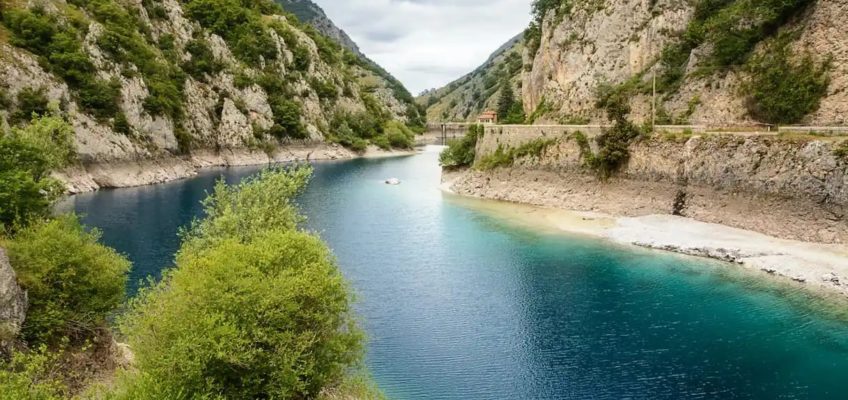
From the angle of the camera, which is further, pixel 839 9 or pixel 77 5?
pixel 77 5

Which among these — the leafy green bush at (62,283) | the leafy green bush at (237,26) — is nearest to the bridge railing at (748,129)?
the leafy green bush at (62,283)

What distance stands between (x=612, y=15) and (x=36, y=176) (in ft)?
239

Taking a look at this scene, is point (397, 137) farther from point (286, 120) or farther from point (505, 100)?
point (286, 120)

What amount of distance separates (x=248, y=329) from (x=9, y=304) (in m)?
10.1

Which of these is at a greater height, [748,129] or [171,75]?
[171,75]

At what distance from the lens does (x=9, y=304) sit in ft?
73.8

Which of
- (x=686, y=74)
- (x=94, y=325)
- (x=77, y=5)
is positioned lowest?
(x=94, y=325)

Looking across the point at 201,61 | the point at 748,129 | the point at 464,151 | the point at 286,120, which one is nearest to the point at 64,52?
the point at 201,61

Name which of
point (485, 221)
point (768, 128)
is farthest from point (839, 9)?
point (485, 221)

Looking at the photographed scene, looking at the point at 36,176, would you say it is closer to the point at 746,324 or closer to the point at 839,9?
the point at 746,324

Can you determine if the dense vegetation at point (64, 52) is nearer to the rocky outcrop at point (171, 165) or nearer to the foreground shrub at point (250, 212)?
the rocky outcrop at point (171, 165)

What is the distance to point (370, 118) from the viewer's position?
177m

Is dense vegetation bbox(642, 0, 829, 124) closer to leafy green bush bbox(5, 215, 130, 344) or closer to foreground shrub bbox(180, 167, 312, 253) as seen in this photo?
foreground shrub bbox(180, 167, 312, 253)

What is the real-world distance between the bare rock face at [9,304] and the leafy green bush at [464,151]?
233 feet
